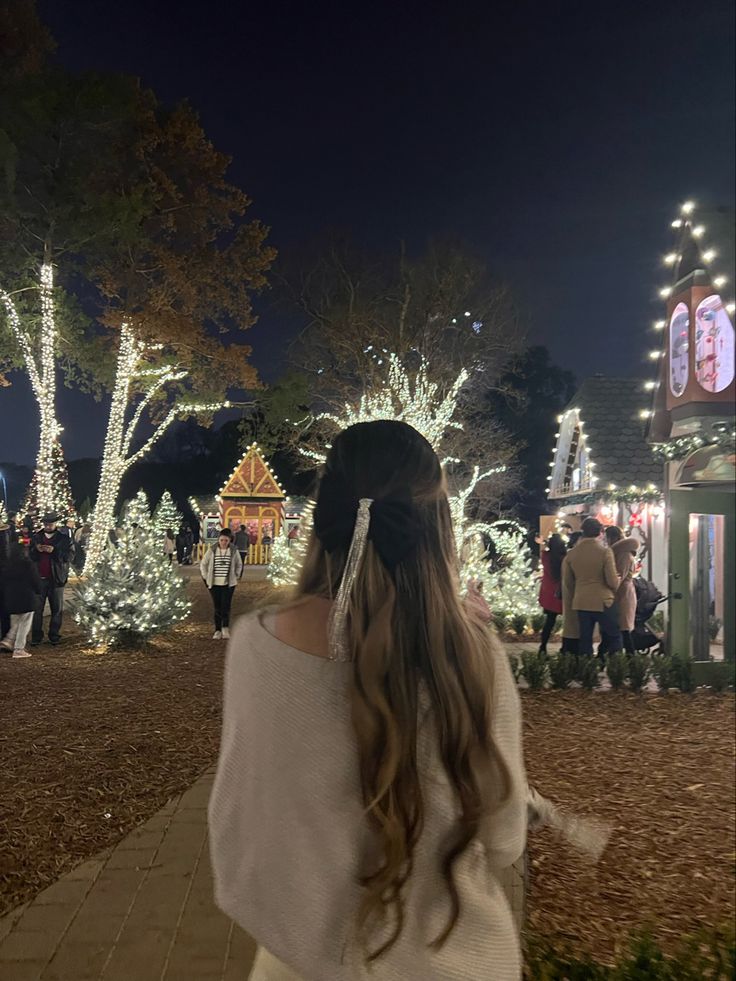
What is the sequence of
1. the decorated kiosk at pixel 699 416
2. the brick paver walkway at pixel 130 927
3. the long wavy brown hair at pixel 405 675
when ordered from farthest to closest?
the decorated kiosk at pixel 699 416 < the brick paver walkway at pixel 130 927 < the long wavy brown hair at pixel 405 675

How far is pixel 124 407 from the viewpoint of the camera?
22594 millimetres

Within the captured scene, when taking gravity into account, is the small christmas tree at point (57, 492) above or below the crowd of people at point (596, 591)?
above

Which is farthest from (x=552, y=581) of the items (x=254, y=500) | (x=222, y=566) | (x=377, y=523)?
(x=254, y=500)

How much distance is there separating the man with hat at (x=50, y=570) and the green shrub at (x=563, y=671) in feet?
24.9

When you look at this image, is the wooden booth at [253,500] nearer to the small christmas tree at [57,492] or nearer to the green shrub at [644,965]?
the small christmas tree at [57,492]

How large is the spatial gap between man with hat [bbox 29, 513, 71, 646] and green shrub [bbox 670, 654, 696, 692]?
8.83 meters

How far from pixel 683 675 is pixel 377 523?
324 inches

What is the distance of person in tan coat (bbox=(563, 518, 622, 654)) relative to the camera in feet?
30.3

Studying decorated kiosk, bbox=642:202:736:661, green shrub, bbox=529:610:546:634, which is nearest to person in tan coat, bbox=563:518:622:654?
decorated kiosk, bbox=642:202:736:661

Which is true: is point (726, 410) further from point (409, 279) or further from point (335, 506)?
point (409, 279)

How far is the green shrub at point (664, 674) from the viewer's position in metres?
8.82

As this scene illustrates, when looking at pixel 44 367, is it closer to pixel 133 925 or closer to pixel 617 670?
pixel 617 670

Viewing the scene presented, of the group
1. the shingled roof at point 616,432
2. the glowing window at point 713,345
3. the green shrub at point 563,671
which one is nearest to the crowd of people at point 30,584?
the green shrub at point 563,671

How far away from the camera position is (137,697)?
8.58 metres
